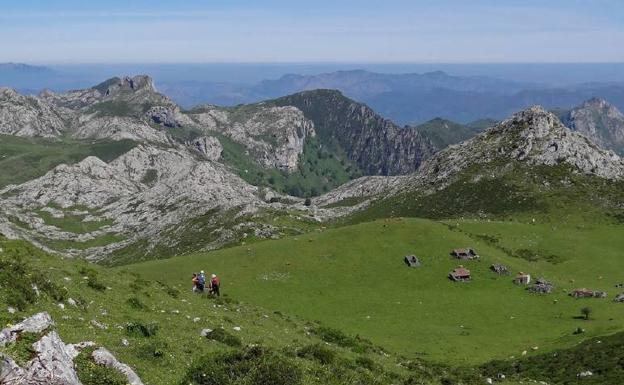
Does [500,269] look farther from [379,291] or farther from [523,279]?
Result: [379,291]

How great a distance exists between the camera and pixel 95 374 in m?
16.5

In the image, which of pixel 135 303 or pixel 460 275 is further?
pixel 460 275

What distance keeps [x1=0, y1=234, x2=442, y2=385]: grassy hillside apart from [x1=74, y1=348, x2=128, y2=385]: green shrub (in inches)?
2.9

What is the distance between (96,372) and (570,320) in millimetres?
48349

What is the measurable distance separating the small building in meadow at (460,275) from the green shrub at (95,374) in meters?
53.3

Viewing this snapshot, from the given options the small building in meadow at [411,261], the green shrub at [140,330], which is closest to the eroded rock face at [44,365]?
the green shrub at [140,330]

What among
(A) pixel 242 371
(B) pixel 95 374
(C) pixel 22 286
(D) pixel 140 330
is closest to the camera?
(B) pixel 95 374

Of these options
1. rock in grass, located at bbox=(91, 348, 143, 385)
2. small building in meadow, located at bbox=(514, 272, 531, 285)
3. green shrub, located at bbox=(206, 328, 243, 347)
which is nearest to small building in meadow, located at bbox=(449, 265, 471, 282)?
small building in meadow, located at bbox=(514, 272, 531, 285)

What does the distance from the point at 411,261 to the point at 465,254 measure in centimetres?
727

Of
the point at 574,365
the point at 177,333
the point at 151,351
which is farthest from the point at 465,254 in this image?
the point at 151,351

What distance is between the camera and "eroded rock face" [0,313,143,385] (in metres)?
14.1

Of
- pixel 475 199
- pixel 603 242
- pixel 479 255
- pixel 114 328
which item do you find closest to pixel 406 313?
pixel 479 255

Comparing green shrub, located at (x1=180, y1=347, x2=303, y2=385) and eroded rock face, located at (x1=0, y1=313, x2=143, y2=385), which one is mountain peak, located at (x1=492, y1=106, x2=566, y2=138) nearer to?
green shrub, located at (x1=180, y1=347, x2=303, y2=385)

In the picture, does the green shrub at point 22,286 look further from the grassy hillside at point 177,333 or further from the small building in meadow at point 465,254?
the small building in meadow at point 465,254
